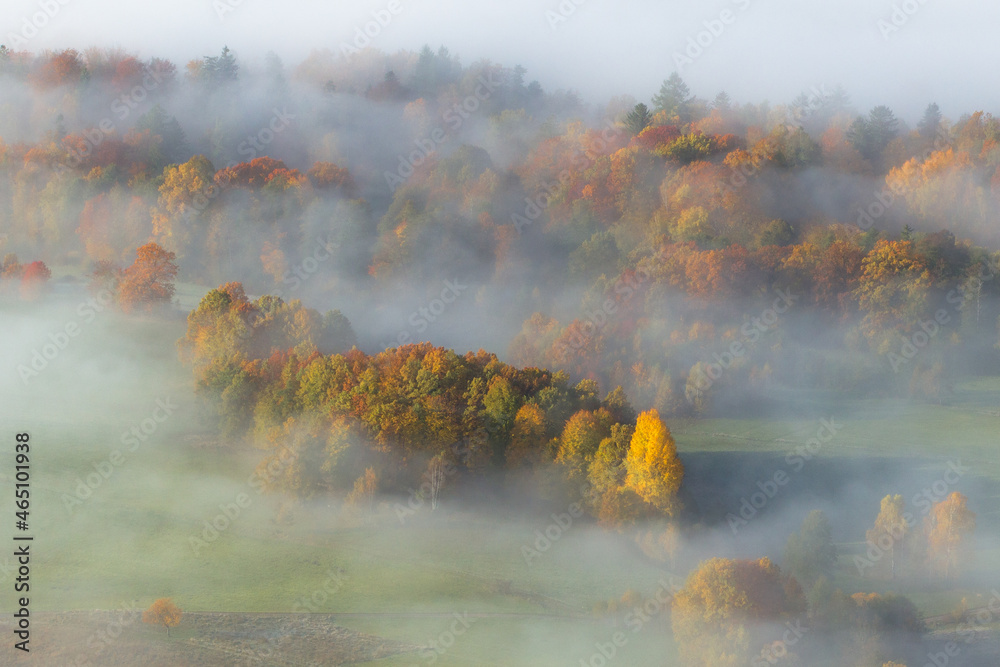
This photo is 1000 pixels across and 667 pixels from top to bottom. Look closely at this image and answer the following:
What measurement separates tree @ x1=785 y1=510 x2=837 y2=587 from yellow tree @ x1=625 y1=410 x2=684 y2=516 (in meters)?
7.68

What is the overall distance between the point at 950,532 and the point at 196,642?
1647 inches

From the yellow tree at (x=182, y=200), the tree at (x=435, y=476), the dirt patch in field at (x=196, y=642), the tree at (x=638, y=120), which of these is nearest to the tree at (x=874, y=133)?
the tree at (x=638, y=120)

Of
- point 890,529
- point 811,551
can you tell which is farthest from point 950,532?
point 811,551

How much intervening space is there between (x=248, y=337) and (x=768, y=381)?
1683 inches

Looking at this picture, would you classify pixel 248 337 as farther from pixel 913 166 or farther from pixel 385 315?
pixel 913 166

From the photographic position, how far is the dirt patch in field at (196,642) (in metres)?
52.8

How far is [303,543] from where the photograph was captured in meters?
64.9

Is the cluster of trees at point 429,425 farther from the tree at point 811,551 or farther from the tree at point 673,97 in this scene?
the tree at point 673,97

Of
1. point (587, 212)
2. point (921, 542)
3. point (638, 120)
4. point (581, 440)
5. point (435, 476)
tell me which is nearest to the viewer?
point (921, 542)

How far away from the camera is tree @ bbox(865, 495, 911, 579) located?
6581 centimetres

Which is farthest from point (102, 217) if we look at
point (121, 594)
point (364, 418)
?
point (121, 594)

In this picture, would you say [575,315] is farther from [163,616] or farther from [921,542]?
[163,616]

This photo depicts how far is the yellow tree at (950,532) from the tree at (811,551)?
18.5 feet

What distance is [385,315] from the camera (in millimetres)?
106000
